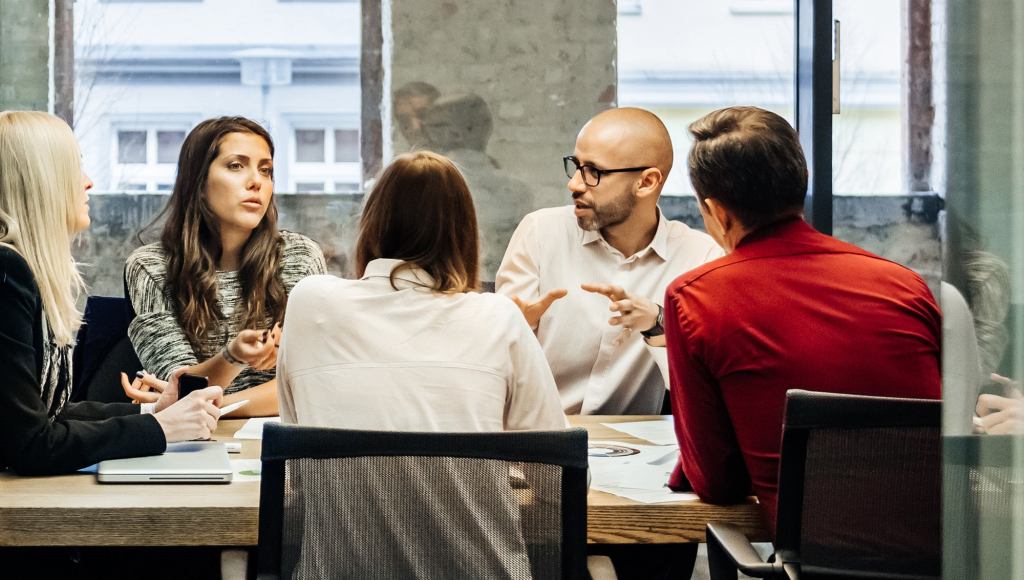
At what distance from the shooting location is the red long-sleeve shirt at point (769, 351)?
1718 millimetres

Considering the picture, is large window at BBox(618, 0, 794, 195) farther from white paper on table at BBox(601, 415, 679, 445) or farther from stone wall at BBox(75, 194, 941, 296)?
white paper on table at BBox(601, 415, 679, 445)

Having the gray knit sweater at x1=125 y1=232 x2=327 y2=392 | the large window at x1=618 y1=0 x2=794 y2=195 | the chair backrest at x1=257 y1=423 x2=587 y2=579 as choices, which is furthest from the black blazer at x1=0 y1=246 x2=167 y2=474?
the large window at x1=618 y1=0 x2=794 y2=195

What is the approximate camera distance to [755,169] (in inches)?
74.9

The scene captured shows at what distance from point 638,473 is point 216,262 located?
153 centimetres

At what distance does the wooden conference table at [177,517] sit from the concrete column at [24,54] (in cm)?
353

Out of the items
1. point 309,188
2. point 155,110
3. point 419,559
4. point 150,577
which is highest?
point 155,110

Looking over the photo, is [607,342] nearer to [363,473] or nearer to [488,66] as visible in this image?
[363,473]

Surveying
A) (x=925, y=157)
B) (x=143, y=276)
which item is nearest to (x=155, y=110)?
(x=143, y=276)

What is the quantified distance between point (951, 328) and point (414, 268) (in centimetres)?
104

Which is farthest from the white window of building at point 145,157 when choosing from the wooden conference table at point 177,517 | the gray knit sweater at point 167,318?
the wooden conference table at point 177,517

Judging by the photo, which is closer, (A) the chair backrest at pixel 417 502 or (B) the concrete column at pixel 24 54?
(A) the chair backrest at pixel 417 502

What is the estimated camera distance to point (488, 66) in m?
4.73

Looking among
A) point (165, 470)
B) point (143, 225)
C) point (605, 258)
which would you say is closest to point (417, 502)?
point (165, 470)

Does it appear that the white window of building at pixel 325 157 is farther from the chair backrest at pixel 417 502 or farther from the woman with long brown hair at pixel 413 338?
the chair backrest at pixel 417 502
